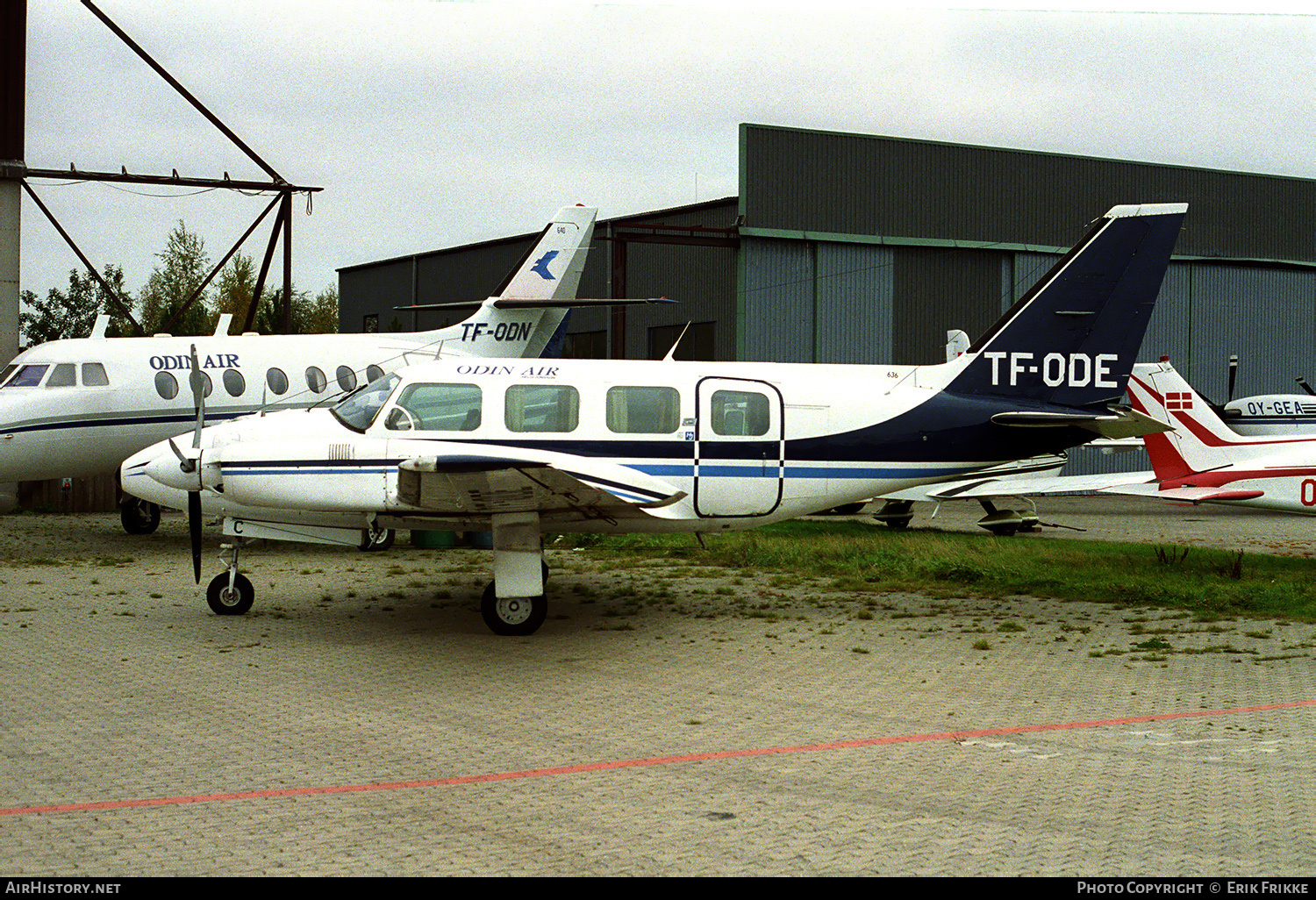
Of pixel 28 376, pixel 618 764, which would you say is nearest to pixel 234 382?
pixel 28 376

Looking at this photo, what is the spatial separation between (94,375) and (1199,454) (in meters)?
17.2

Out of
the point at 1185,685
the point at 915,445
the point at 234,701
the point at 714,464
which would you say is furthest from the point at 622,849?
the point at 915,445

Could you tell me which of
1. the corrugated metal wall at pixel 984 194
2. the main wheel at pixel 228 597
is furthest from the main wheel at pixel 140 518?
the corrugated metal wall at pixel 984 194

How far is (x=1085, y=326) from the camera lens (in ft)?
41.9

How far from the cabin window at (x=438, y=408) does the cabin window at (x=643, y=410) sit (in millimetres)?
1368

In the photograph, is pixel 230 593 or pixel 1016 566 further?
pixel 1016 566

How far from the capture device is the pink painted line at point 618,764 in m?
6.11

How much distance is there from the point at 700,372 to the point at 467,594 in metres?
3.92

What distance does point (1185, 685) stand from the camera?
30.4 ft

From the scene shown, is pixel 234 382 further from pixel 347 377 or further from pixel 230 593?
pixel 230 593

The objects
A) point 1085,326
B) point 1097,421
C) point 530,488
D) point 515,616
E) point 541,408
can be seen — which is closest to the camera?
point 530,488

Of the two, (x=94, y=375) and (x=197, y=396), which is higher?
(x=94, y=375)

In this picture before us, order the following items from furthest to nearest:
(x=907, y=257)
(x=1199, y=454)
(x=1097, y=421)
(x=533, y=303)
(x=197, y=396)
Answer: (x=907, y=257) → (x=533, y=303) → (x=1199, y=454) → (x=1097, y=421) → (x=197, y=396)

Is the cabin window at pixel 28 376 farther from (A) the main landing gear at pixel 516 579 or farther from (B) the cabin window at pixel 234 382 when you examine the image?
(A) the main landing gear at pixel 516 579
